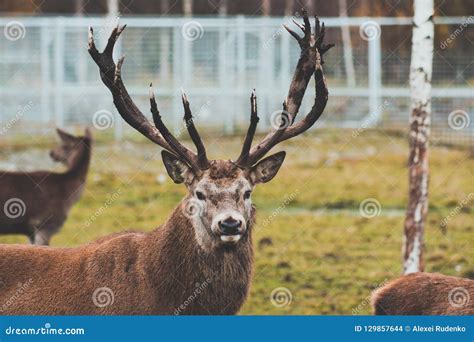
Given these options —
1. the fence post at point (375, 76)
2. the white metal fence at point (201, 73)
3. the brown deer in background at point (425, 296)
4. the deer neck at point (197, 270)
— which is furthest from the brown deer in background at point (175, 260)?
the fence post at point (375, 76)

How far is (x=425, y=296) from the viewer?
7.00m

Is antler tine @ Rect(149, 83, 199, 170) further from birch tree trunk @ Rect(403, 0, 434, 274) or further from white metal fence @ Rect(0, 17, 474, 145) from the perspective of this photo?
white metal fence @ Rect(0, 17, 474, 145)

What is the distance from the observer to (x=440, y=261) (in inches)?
415

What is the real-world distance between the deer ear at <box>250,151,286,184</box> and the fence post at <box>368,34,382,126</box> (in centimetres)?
1015

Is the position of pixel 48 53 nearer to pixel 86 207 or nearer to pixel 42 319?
pixel 86 207

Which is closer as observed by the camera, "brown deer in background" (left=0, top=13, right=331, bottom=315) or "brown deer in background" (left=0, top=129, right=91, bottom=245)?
"brown deer in background" (left=0, top=13, right=331, bottom=315)

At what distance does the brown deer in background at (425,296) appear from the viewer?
6.86 m

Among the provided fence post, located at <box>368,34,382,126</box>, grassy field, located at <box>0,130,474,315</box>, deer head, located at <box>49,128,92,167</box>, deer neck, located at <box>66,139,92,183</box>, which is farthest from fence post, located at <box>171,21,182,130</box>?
deer neck, located at <box>66,139,92,183</box>

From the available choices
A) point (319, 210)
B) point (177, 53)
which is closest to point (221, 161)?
point (319, 210)

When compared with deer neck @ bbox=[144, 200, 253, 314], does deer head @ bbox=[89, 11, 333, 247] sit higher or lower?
higher

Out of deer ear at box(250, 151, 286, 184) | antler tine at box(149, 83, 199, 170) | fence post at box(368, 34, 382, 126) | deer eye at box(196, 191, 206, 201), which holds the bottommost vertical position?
deer eye at box(196, 191, 206, 201)

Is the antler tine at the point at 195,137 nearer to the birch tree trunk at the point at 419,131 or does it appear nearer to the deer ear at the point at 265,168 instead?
the deer ear at the point at 265,168

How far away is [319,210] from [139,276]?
6.91 m

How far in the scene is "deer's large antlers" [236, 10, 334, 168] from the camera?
6.92 metres
